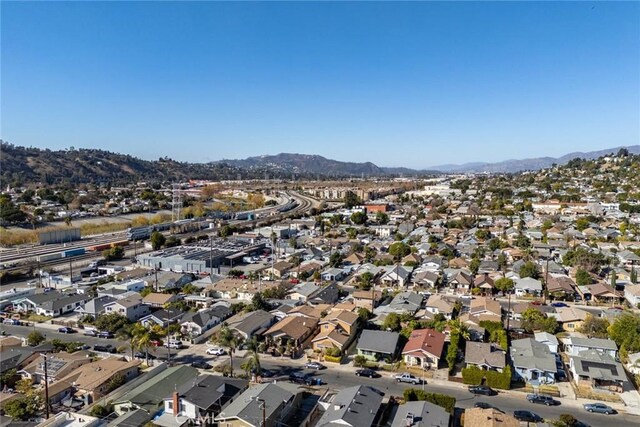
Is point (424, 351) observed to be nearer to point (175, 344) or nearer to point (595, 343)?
point (595, 343)

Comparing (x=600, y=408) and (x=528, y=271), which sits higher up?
(x=528, y=271)

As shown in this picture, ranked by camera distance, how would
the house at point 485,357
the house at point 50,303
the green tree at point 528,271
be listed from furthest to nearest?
the green tree at point 528,271 < the house at point 50,303 < the house at point 485,357

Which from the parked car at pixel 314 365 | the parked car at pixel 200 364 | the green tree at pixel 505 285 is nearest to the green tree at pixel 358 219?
the green tree at pixel 505 285

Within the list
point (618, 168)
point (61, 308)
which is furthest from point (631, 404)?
point (618, 168)

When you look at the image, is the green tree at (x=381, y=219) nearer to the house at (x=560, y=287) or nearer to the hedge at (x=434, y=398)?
the house at (x=560, y=287)

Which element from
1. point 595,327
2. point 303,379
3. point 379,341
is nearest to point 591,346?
point 595,327

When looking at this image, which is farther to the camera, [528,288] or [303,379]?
[528,288]

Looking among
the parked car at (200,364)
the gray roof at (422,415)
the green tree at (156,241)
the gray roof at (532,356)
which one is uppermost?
the green tree at (156,241)

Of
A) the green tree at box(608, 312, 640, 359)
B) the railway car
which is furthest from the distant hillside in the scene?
the green tree at box(608, 312, 640, 359)
